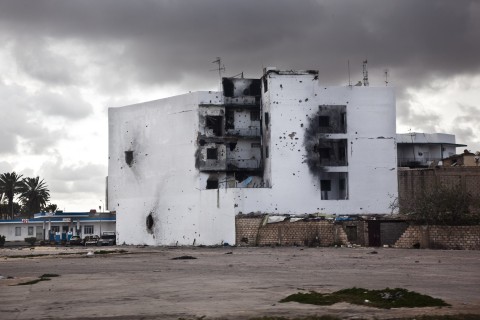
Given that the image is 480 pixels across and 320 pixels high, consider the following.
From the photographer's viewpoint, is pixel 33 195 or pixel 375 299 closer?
pixel 375 299

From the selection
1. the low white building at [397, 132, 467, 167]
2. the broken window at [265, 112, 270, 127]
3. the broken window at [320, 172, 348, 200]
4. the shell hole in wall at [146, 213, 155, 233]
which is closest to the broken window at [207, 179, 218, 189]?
the broken window at [265, 112, 270, 127]

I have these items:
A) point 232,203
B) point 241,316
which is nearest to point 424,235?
point 232,203

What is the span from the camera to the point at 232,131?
70062 mm

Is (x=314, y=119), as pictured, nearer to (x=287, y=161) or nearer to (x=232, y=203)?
(x=287, y=161)

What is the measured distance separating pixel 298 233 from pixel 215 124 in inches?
706

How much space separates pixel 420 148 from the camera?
90625mm

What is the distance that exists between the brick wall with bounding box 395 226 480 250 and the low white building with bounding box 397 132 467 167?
41069 mm

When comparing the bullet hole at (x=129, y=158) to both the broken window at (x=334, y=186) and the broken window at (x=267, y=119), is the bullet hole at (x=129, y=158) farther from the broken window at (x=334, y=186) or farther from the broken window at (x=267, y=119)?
the broken window at (x=334, y=186)

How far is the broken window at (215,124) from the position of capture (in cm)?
6869

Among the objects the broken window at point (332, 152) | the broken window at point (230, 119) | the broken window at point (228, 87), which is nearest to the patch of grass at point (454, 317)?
the broken window at point (332, 152)

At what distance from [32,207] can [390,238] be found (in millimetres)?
70083

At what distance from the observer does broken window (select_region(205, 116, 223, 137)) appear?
68.7 metres

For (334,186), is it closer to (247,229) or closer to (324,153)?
(324,153)

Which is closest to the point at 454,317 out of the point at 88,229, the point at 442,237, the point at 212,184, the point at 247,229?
the point at 442,237
